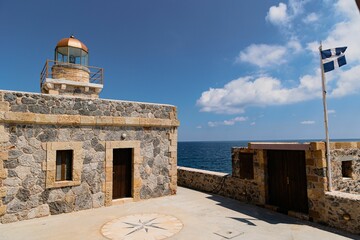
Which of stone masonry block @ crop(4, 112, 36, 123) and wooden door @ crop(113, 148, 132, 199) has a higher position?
stone masonry block @ crop(4, 112, 36, 123)

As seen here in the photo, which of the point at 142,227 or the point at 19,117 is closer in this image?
the point at 142,227

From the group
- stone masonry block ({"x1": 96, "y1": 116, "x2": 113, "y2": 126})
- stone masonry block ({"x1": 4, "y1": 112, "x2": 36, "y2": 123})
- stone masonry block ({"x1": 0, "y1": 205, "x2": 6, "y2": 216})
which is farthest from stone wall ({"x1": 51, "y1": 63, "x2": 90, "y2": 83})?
stone masonry block ({"x1": 0, "y1": 205, "x2": 6, "y2": 216})

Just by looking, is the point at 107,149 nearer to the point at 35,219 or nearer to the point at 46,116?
the point at 46,116

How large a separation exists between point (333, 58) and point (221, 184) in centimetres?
640

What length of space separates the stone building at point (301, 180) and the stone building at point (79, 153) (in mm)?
3108

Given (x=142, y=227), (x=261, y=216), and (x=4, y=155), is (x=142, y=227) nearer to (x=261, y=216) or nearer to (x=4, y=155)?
(x=261, y=216)

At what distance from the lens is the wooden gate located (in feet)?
25.3

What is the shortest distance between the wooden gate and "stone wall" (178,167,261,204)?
700 mm

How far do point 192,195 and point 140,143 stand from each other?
127 inches

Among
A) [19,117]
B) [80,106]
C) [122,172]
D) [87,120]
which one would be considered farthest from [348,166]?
[19,117]

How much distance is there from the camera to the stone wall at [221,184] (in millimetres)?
9273

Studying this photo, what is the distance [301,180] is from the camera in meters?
7.74

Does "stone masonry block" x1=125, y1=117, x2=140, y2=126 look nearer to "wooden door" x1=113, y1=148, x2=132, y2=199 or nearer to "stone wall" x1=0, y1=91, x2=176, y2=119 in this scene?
"stone wall" x1=0, y1=91, x2=176, y2=119

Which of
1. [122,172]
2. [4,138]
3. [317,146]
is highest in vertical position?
[4,138]
